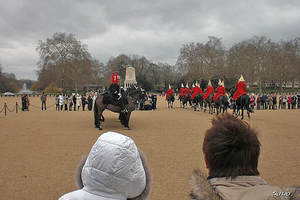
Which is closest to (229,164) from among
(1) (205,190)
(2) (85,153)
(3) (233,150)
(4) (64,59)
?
(3) (233,150)

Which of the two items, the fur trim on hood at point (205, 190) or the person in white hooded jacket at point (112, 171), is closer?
the fur trim on hood at point (205, 190)

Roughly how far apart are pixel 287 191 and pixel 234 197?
267mm

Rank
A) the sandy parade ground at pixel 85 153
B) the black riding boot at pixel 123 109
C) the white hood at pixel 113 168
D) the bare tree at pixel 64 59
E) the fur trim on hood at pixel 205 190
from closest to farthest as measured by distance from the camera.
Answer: the fur trim on hood at pixel 205 190, the white hood at pixel 113 168, the sandy parade ground at pixel 85 153, the black riding boot at pixel 123 109, the bare tree at pixel 64 59

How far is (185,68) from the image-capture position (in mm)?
58438

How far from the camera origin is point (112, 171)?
4.70 ft

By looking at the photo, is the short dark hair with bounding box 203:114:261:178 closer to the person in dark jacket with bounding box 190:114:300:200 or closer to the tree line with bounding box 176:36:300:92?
the person in dark jacket with bounding box 190:114:300:200

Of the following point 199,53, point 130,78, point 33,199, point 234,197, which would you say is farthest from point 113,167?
point 199,53

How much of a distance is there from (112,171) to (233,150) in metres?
0.72

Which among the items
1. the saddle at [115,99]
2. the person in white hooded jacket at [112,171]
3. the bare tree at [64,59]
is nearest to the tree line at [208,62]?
the bare tree at [64,59]

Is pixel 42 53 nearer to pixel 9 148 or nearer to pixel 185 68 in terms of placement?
pixel 185 68

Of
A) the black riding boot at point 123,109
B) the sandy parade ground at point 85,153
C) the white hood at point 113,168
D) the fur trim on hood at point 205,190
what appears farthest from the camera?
the black riding boot at point 123,109

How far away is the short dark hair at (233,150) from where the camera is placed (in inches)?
57.1

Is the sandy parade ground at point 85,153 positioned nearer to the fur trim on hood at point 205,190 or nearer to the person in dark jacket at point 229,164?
the person in dark jacket at point 229,164

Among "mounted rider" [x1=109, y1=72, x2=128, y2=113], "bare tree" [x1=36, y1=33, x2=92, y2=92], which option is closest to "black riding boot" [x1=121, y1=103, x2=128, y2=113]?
"mounted rider" [x1=109, y1=72, x2=128, y2=113]
